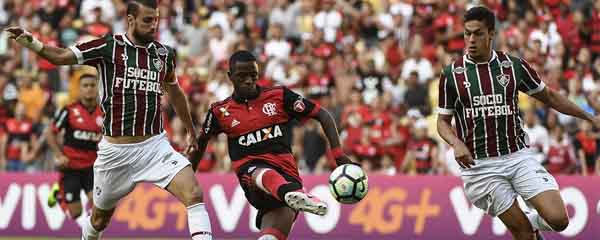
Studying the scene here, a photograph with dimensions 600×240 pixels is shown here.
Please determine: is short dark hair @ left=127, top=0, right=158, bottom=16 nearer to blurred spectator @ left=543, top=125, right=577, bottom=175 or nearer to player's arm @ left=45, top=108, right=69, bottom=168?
player's arm @ left=45, top=108, right=69, bottom=168

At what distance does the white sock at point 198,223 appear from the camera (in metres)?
10.0

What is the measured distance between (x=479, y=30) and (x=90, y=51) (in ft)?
10.9

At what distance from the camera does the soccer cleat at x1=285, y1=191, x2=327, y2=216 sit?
949 cm

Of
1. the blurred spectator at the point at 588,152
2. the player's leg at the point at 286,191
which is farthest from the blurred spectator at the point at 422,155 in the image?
the player's leg at the point at 286,191

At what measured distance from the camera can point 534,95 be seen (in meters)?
10.8

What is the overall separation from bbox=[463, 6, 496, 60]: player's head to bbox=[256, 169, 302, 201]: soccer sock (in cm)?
196

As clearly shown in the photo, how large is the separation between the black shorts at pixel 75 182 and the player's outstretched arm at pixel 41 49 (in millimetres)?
5471

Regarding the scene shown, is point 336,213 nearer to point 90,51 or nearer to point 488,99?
point 488,99

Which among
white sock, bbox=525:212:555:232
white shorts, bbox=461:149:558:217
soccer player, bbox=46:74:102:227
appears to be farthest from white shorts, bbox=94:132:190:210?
soccer player, bbox=46:74:102:227

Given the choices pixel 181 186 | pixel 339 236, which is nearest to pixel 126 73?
pixel 181 186

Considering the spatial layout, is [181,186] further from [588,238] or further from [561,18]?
[561,18]

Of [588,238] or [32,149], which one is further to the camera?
[32,149]

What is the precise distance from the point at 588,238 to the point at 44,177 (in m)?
8.63

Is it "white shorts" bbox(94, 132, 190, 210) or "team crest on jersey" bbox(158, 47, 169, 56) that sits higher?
"team crest on jersey" bbox(158, 47, 169, 56)
